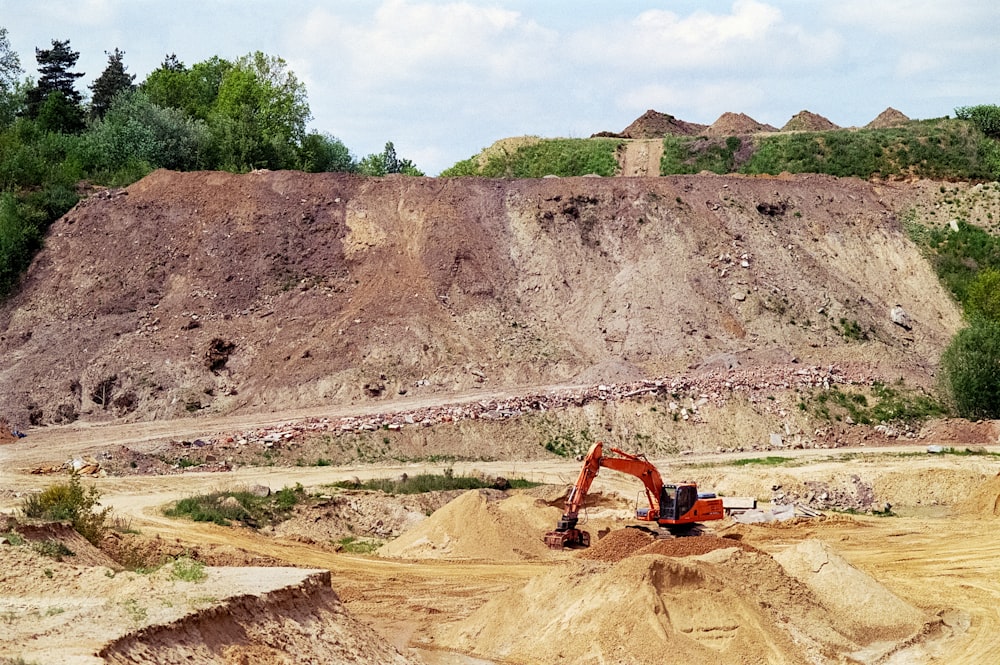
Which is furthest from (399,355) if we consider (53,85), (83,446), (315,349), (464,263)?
(53,85)

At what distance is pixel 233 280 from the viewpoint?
51.3 meters

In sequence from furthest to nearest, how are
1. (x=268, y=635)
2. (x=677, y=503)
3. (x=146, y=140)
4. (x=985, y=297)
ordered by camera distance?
(x=146, y=140) < (x=985, y=297) < (x=677, y=503) < (x=268, y=635)

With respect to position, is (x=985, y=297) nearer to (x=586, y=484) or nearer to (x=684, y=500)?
(x=684, y=500)

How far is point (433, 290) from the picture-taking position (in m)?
51.9

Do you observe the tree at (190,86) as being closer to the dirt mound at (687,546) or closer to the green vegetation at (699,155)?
the green vegetation at (699,155)

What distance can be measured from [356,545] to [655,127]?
64.3 meters

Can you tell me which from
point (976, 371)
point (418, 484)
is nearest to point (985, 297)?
point (976, 371)

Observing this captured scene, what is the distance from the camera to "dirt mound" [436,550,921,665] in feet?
A: 63.0

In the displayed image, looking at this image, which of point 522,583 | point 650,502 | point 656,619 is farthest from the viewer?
point 650,502

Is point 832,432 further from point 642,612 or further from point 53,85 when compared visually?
point 53,85

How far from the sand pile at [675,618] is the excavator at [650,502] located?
485 centimetres

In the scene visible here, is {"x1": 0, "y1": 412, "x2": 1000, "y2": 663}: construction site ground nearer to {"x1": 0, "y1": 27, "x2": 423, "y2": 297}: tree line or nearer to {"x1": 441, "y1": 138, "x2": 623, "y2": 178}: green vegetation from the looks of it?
{"x1": 0, "y1": 27, "x2": 423, "y2": 297}: tree line

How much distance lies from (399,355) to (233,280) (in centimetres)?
856

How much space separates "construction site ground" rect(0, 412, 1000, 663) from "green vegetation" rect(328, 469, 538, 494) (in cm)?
121
